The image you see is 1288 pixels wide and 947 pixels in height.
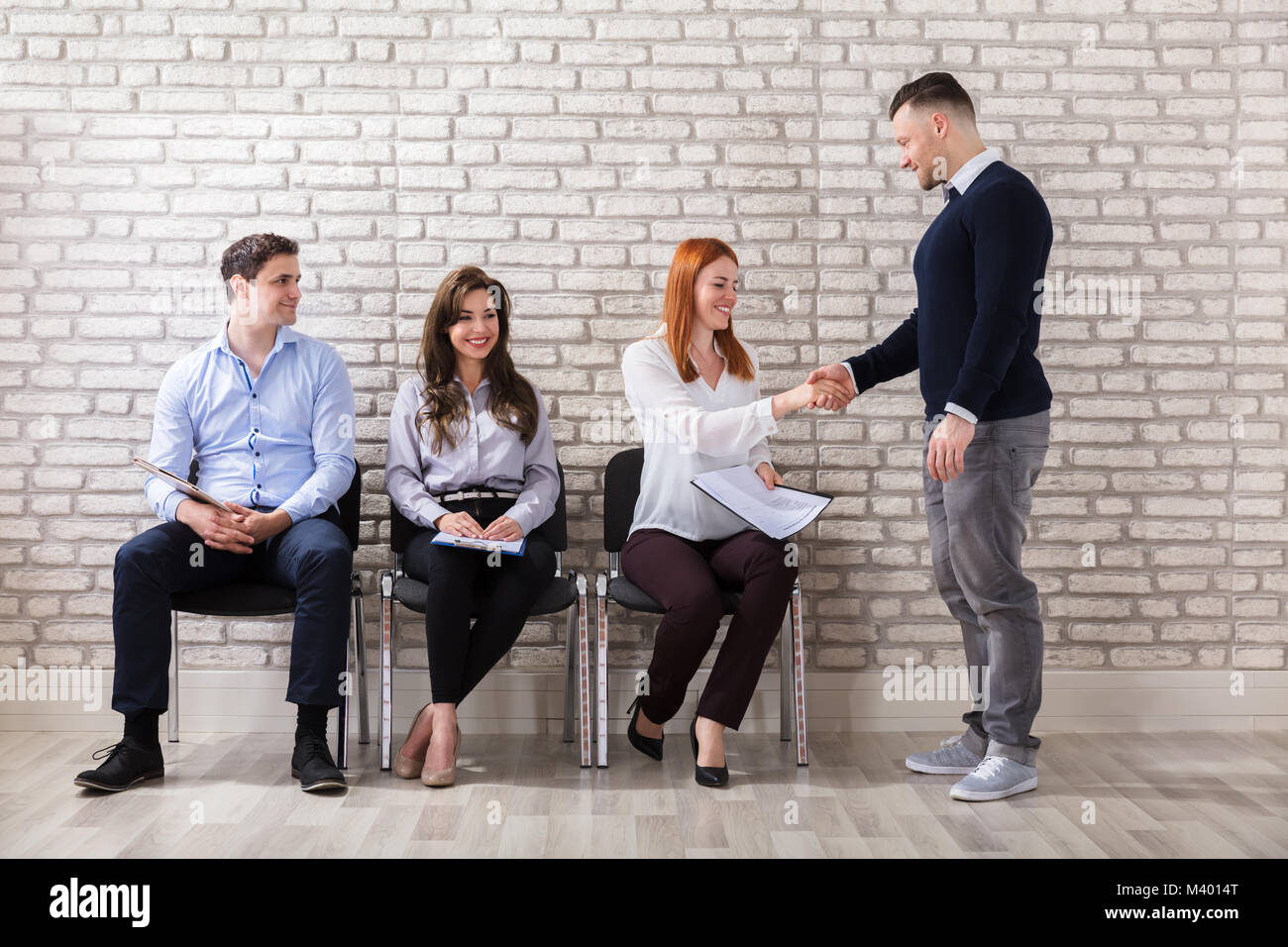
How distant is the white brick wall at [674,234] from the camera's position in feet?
11.9

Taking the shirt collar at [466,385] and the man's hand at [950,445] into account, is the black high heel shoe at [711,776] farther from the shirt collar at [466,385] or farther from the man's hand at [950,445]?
the shirt collar at [466,385]

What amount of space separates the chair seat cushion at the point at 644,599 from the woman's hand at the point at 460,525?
0.43 metres

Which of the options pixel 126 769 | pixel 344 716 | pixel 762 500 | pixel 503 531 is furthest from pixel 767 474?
pixel 126 769

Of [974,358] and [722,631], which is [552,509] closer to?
[722,631]

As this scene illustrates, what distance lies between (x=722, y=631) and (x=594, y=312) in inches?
46.3

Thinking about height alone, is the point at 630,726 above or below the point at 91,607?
below

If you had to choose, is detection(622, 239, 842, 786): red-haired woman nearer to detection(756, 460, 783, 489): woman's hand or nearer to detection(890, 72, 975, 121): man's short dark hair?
detection(756, 460, 783, 489): woman's hand

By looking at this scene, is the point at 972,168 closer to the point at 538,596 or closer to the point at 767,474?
the point at 767,474

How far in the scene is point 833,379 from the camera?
317 cm

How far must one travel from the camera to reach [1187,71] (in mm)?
3672

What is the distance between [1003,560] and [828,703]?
1043 mm

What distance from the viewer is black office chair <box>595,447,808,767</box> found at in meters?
3.20

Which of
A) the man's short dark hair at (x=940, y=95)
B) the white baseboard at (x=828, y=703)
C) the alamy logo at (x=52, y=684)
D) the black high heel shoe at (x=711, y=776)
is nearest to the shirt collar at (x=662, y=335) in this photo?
the man's short dark hair at (x=940, y=95)

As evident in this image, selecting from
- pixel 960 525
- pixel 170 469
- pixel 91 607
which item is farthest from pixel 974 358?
pixel 91 607
